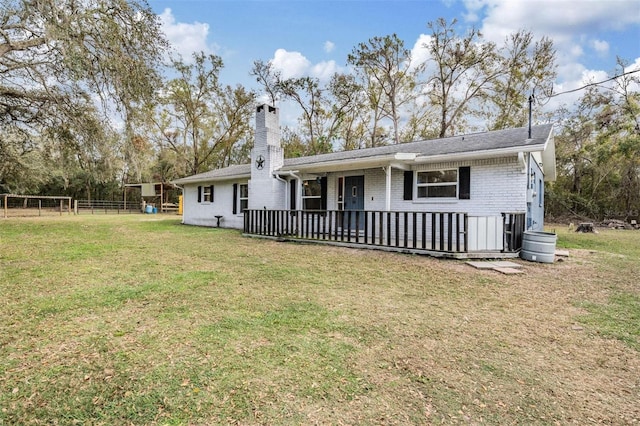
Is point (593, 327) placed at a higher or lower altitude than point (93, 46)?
lower

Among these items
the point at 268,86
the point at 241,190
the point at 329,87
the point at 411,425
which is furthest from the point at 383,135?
the point at 411,425

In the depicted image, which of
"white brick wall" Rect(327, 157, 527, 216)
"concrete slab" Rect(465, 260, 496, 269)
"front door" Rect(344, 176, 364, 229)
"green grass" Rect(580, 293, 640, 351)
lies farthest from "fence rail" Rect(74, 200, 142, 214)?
"green grass" Rect(580, 293, 640, 351)

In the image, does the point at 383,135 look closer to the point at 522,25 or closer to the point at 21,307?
the point at 522,25

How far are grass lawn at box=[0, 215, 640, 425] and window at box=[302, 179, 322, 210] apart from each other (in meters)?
6.24

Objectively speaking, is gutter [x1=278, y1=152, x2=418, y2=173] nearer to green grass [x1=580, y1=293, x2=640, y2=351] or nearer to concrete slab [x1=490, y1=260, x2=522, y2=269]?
concrete slab [x1=490, y1=260, x2=522, y2=269]

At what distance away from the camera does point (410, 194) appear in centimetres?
979

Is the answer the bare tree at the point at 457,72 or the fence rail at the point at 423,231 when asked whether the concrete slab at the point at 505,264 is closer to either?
the fence rail at the point at 423,231

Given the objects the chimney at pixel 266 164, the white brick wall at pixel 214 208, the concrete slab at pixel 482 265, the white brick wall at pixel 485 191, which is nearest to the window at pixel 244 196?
the white brick wall at pixel 214 208

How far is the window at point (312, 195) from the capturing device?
11852 mm

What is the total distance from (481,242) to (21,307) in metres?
8.13

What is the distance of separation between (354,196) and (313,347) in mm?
8466

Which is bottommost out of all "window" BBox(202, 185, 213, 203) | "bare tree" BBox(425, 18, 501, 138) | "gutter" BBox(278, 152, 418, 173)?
"window" BBox(202, 185, 213, 203)

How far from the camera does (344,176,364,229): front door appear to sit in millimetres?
10914

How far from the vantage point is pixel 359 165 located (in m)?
9.75
